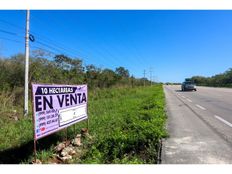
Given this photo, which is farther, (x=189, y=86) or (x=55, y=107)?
(x=189, y=86)

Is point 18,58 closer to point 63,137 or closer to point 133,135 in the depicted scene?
point 63,137

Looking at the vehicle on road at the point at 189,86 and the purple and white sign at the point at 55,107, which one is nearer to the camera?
the purple and white sign at the point at 55,107

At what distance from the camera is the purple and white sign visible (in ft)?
16.0

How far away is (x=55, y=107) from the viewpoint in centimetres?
557

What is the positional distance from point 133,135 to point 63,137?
7.31ft

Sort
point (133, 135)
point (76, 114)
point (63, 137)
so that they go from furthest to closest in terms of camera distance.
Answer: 1. point (63, 137)
2. point (76, 114)
3. point (133, 135)

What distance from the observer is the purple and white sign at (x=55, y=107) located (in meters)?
4.88

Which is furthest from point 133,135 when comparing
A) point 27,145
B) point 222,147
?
point 27,145

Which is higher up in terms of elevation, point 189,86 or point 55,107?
point 189,86

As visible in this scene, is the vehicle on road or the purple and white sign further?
the vehicle on road

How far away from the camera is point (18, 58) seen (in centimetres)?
1998

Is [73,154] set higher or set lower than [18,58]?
lower
